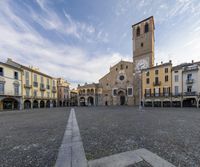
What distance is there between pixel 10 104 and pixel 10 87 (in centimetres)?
433

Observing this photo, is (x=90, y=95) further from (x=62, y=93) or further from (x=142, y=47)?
(x=142, y=47)

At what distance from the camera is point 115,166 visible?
2.53m

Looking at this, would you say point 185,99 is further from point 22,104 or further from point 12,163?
point 22,104

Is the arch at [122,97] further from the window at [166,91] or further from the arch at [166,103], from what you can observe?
the window at [166,91]

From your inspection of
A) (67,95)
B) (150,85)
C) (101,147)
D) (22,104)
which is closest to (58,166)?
(101,147)

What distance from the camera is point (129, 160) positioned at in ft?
9.05

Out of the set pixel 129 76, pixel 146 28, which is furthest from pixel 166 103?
pixel 146 28

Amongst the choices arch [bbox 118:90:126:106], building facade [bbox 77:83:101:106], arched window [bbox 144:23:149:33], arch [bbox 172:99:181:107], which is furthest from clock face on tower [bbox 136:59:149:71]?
building facade [bbox 77:83:101:106]

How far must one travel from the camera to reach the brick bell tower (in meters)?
33.9

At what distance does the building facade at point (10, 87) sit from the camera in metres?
21.9

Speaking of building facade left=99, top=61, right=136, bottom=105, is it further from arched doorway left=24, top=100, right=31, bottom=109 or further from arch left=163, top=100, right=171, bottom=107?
arched doorway left=24, top=100, right=31, bottom=109

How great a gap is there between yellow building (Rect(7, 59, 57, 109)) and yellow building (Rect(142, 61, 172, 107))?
95.9 feet

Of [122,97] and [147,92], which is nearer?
[147,92]

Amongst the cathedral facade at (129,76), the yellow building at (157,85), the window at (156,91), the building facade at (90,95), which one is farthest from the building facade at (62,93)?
the window at (156,91)
